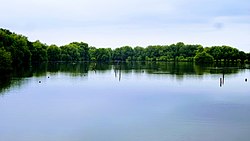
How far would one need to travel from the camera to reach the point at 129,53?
173 meters

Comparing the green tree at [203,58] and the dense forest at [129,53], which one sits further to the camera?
the green tree at [203,58]

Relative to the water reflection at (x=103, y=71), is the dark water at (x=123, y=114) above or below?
below

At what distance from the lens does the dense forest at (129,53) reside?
99.7m

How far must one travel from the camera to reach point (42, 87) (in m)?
41.2

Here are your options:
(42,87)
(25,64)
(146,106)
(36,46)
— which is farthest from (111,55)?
(146,106)

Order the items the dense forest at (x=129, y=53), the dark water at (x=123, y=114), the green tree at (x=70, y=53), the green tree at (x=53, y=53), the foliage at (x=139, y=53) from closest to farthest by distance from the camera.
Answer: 1. the dark water at (x=123, y=114)
2. the dense forest at (x=129, y=53)
3. the green tree at (x=53, y=53)
4. the foliage at (x=139, y=53)
5. the green tree at (x=70, y=53)

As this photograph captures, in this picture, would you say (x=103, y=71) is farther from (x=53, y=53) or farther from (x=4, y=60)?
(x=53, y=53)

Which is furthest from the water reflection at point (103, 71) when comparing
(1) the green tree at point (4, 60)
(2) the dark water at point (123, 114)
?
(2) the dark water at point (123, 114)

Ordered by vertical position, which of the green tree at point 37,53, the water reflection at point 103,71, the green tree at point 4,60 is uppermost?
the green tree at point 37,53

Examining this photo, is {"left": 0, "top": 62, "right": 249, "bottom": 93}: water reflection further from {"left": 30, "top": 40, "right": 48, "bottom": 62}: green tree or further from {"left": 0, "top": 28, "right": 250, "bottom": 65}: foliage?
{"left": 0, "top": 28, "right": 250, "bottom": 65}: foliage

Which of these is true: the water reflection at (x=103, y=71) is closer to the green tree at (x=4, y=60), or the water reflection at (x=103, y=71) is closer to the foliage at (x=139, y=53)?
the green tree at (x=4, y=60)

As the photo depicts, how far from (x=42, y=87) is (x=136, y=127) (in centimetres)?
2234

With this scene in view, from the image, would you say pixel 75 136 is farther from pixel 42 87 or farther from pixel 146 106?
pixel 42 87

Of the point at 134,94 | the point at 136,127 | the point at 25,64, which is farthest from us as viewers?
the point at 25,64
